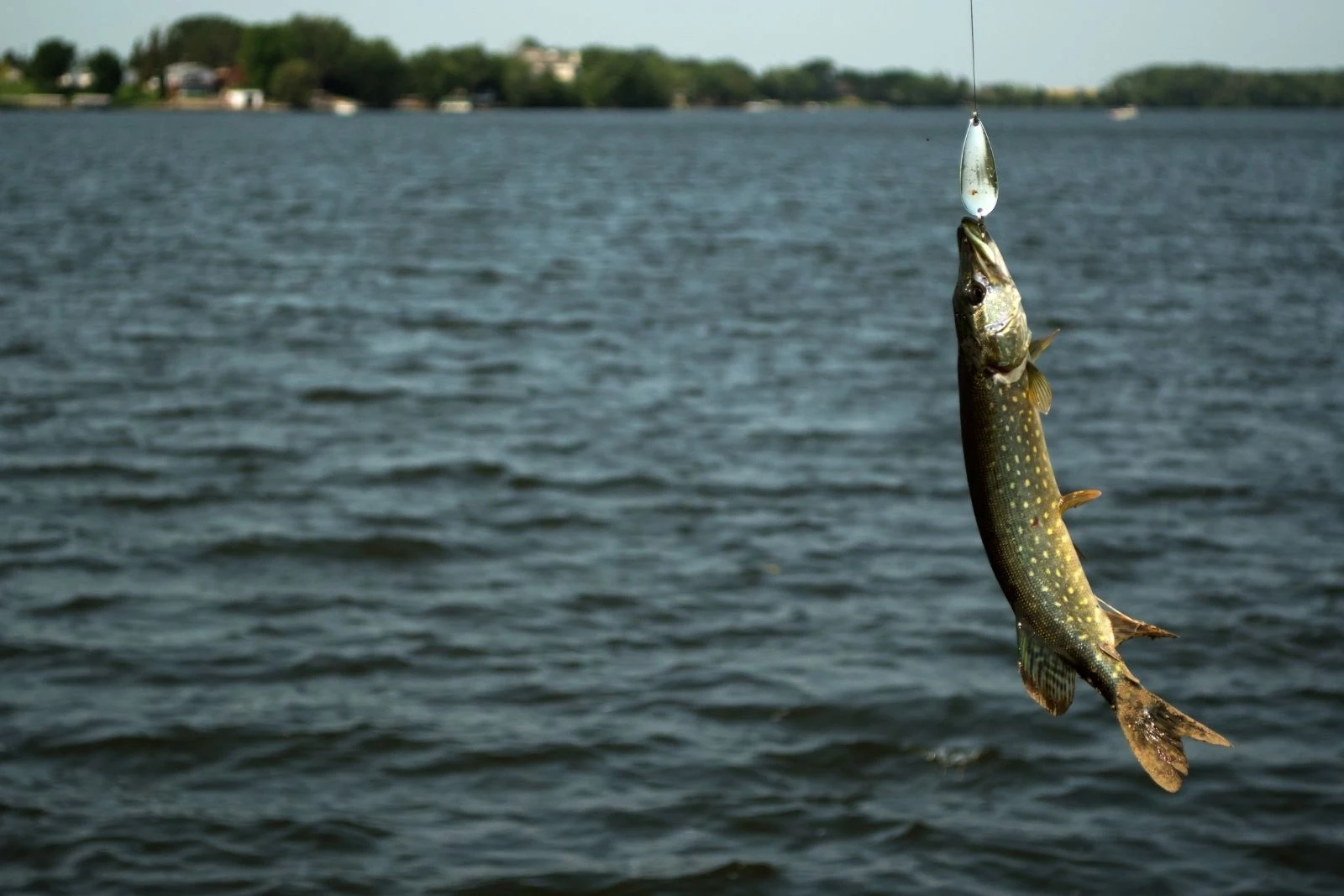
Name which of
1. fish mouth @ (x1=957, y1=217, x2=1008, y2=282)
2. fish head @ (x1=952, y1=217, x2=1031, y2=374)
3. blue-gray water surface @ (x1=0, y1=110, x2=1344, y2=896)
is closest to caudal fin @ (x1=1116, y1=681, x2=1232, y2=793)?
fish head @ (x1=952, y1=217, x2=1031, y2=374)

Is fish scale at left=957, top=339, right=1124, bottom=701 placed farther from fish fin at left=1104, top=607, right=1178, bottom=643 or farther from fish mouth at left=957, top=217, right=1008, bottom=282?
fish mouth at left=957, top=217, right=1008, bottom=282

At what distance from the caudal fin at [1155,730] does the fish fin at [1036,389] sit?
0.71 m

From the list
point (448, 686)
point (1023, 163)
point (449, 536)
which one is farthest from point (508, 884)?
point (1023, 163)

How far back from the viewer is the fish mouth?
123 inches

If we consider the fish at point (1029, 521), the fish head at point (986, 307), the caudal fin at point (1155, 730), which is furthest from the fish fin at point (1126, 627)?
the fish head at point (986, 307)

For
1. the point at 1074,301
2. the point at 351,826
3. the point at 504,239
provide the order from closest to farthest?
the point at 351,826, the point at 1074,301, the point at 504,239

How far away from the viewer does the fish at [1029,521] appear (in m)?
3.16

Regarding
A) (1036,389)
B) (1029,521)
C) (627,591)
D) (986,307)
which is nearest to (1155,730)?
(1029,521)

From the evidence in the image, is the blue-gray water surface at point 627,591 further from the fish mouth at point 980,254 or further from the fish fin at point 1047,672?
the fish mouth at point 980,254

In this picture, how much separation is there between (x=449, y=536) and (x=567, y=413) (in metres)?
5.86

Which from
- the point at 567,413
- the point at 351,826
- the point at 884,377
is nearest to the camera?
the point at 351,826

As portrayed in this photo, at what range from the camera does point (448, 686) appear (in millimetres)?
12180

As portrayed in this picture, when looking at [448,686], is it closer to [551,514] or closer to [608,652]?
[608,652]

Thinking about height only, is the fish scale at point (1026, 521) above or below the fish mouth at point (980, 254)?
below
